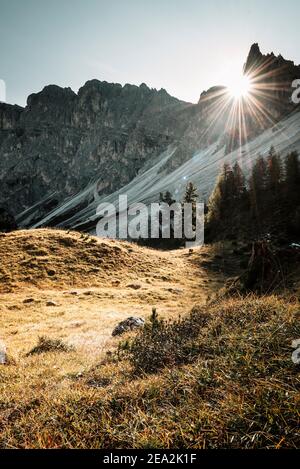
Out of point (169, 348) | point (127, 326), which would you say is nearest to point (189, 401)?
point (169, 348)

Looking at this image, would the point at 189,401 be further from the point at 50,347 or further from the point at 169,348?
the point at 50,347

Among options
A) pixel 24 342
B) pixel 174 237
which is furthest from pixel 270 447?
pixel 174 237

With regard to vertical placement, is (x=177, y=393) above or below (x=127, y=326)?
above

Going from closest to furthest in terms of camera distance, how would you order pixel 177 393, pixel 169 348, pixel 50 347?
1. pixel 177 393
2. pixel 169 348
3. pixel 50 347

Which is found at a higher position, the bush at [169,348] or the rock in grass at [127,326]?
the bush at [169,348]

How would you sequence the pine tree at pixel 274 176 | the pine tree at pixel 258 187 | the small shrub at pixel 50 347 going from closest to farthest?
1. the small shrub at pixel 50 347
2. the pine tree at pixel 258 187
3. the pine tree at pixel 274 176

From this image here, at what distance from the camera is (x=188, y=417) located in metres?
3.90

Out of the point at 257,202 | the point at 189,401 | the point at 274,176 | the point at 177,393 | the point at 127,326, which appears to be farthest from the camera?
the point at 274,176

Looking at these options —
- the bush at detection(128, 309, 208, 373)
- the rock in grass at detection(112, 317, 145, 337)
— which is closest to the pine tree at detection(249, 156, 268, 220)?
the rock in grass at detection(112, 317, 145, 337)

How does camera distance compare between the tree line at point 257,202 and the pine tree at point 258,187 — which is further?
the pine tree at point 258,187

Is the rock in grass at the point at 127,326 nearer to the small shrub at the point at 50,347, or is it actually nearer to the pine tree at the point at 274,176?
the small shrub at the point at 50,347

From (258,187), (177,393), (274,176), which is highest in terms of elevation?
(274,176)

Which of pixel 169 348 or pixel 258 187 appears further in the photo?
pixel 258 187

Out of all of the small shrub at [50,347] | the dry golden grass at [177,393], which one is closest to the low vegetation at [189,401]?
the dry golden grass at [177,393]
